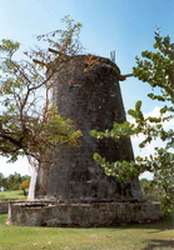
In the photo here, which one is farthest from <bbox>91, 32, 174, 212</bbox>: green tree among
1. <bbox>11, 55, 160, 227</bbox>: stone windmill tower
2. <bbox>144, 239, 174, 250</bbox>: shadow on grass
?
<bbox>11, 55, 160, 227</bbox>: stone windmill tower

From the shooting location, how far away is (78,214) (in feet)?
38.1

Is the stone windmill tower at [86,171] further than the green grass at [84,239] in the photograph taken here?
Yes

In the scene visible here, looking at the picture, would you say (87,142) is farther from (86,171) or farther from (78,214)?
(78,214)

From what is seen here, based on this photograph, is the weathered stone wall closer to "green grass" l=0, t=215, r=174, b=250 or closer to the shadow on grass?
"green grass" l=0, t=215, r=174, b=250

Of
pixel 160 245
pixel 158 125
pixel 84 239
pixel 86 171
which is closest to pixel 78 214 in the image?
pixel 86 171

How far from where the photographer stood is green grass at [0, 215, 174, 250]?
24.9 feet

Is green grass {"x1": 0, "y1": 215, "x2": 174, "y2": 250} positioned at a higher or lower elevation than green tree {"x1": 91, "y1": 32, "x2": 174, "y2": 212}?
lower

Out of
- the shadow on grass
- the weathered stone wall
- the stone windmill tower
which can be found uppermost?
the stone windmill tower

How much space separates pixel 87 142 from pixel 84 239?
5515 mm

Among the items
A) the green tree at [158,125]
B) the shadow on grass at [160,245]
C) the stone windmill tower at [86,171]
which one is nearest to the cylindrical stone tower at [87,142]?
the stone windmill tower at [86,171]

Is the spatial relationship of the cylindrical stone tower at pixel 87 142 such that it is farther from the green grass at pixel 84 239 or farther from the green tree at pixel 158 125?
the green tree at pixel 158 125

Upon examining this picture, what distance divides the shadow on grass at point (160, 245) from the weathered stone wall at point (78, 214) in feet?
12.2

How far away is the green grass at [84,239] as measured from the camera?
7.60 meters

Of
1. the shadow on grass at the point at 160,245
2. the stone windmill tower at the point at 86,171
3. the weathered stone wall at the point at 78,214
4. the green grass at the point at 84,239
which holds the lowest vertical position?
the shadow on grass at the point at 160,245
